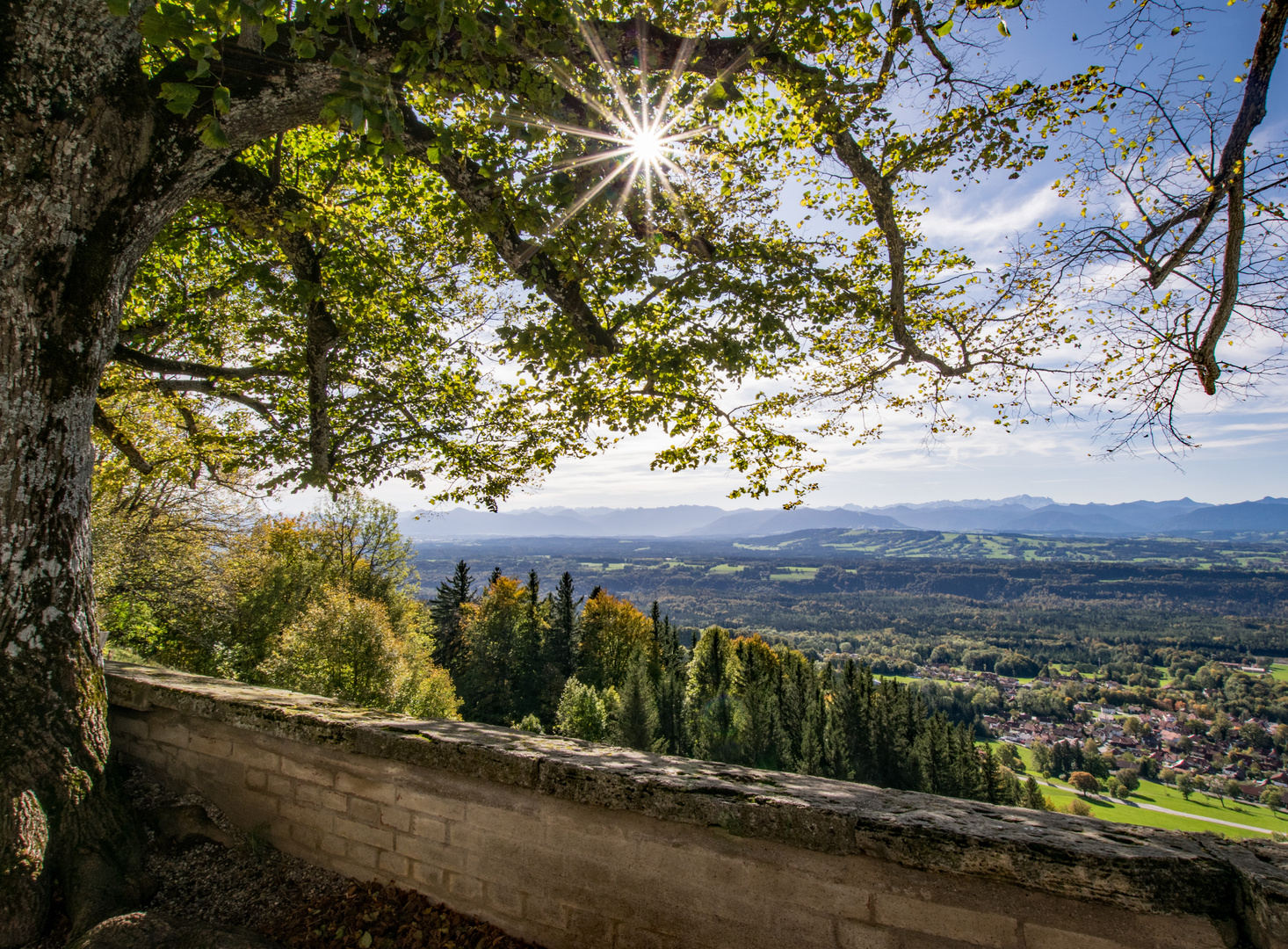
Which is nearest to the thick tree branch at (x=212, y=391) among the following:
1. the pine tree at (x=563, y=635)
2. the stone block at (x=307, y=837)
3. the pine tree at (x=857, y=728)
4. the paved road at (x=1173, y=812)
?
A: the stone block at (x=307, y=837)

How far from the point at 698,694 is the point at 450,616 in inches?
881

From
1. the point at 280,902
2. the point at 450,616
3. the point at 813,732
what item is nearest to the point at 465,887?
the point at 280,902

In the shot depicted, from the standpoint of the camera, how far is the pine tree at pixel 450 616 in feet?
151

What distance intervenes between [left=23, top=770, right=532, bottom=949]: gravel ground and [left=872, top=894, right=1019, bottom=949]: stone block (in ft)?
5.97

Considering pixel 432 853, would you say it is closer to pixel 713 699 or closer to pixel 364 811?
pixel 364 811

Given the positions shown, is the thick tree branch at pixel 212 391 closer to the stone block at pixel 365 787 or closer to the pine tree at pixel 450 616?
the stone block at pixel 365 787

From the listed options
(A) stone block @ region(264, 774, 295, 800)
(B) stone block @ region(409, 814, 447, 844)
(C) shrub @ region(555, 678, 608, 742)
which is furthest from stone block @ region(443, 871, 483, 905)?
(C) shrub @ region(555, 678, 608, 742)

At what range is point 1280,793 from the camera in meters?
82.1

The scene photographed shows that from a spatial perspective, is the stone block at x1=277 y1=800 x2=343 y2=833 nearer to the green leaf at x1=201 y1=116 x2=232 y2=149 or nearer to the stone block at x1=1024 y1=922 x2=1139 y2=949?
the stone block at x1=1024 y1=922 x2=1139 y2=949

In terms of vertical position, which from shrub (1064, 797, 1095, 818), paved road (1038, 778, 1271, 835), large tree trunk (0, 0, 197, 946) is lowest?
paved road (1038, 778, 1271, 835)

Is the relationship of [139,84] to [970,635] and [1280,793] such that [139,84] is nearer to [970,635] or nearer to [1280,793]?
[1280,793]

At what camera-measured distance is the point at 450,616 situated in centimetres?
4775

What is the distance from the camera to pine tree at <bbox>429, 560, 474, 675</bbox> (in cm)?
4612

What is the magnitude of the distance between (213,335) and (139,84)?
7.96m
